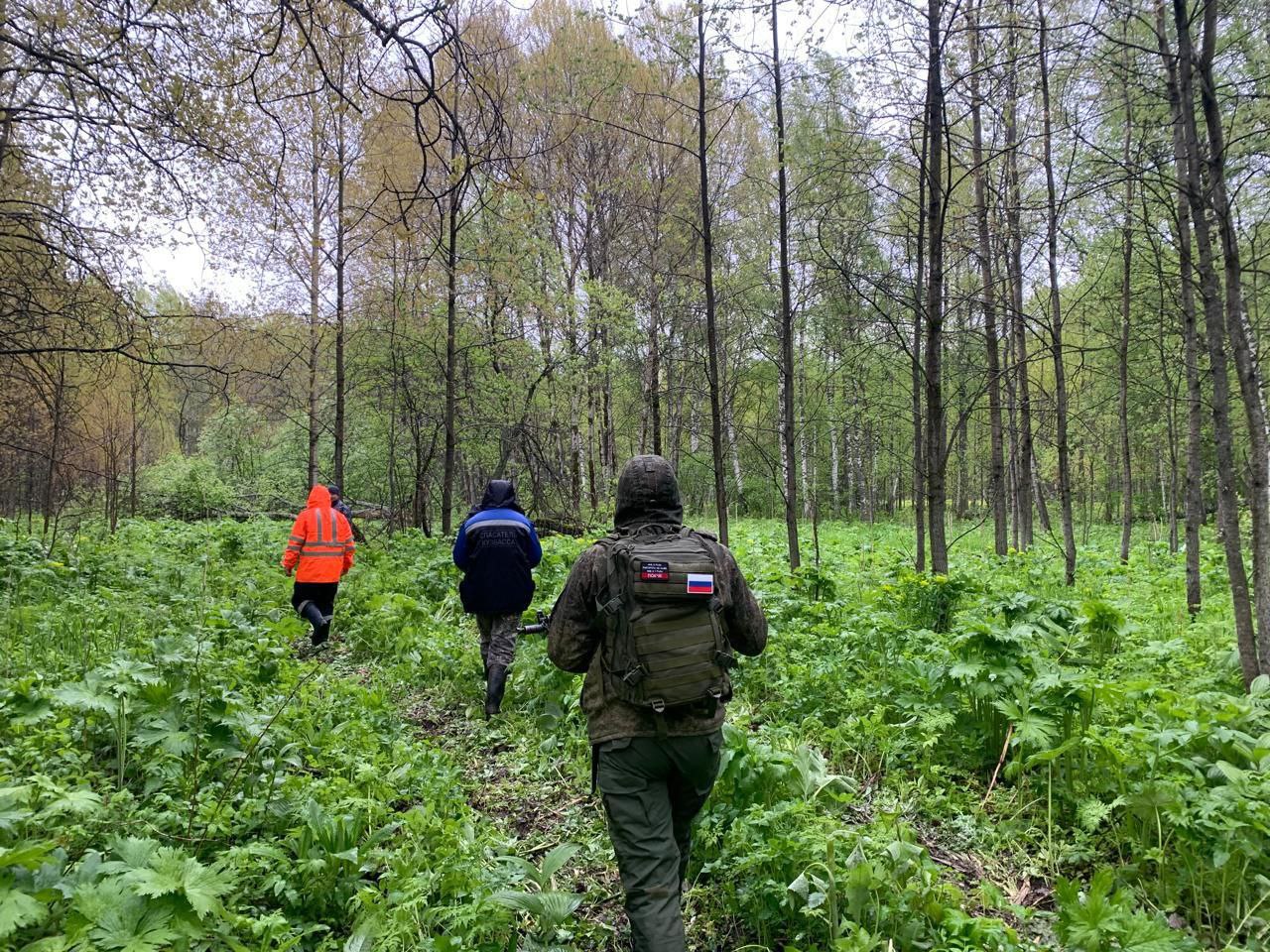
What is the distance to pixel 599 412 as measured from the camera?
824 inches

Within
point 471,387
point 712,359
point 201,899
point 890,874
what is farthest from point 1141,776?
point 471,387

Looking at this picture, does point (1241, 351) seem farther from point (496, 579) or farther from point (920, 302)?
point (496, 579)

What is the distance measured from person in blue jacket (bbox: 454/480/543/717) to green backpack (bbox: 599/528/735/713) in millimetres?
3140

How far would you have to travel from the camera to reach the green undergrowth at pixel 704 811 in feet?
8.02

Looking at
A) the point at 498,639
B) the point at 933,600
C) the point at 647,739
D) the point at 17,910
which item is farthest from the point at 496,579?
the point at 933,600

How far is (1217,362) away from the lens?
4.52 meters

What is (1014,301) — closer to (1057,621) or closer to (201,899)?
(1057,621)

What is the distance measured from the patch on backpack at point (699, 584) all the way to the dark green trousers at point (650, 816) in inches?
23.2

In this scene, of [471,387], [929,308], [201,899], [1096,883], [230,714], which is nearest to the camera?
[201,899]

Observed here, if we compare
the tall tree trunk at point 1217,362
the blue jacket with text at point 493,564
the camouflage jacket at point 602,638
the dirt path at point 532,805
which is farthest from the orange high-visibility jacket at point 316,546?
the tall tree trunk at point 1217,362

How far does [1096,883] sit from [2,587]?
10200 millimetres

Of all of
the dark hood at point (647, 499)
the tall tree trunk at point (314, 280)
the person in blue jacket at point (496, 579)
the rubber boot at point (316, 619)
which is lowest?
the rubber boot at point (316, 619)

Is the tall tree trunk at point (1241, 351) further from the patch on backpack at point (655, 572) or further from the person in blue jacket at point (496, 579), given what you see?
the person in blue jacket at point (496, 579)

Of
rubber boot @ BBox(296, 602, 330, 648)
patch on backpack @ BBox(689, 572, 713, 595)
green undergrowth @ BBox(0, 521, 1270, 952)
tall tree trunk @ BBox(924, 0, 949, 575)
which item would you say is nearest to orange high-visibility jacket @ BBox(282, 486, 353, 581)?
rubber boot @ BBox(296, 602, 330, 648)
